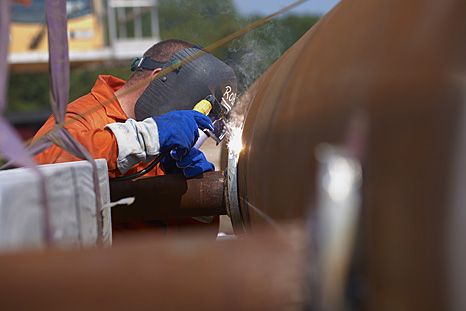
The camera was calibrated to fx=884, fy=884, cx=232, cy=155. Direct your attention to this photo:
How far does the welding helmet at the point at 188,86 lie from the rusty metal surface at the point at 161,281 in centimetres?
170

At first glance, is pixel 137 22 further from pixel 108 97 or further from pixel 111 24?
pixel 108 97

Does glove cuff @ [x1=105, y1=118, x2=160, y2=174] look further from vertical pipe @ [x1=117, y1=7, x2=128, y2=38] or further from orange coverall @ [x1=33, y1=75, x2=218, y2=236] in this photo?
vertical pipe @ [x1=117, y1=7, x2=128, y2=38]

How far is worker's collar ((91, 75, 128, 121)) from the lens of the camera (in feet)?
9.05

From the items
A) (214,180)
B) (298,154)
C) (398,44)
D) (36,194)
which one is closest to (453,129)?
(398,44)

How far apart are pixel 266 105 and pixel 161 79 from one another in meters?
0.94

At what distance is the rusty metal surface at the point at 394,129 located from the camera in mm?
1044

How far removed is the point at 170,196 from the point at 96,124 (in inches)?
15.2

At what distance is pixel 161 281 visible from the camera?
1046 millimetres

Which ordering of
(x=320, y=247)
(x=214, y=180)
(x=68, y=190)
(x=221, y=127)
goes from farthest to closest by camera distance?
(x=221, y=127), (x=214, y=180), (x=68, y=190), (x=320, y=247)

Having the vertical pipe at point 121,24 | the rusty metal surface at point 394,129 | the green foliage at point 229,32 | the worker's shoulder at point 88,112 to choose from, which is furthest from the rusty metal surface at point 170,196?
the vertical pipe at point 121,24

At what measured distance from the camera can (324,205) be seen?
999 millimetres

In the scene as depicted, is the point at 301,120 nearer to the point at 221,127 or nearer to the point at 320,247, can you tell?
the point at 320,247

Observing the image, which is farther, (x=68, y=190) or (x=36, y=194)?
(x=68, y=190)

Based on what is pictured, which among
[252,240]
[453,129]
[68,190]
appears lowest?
[68,190]
